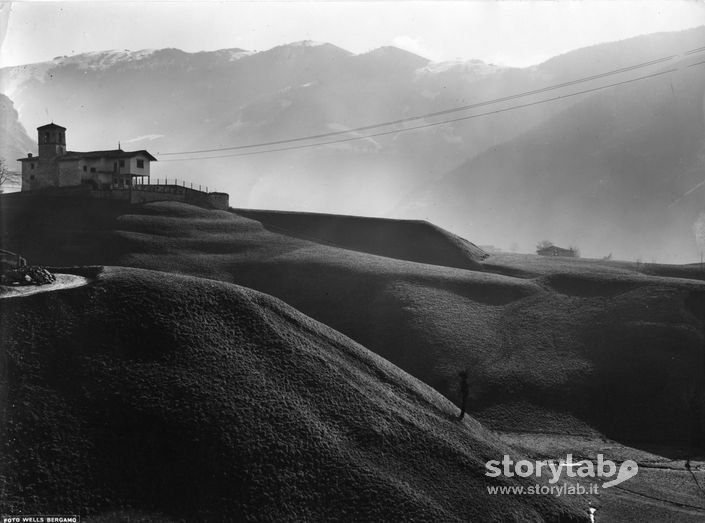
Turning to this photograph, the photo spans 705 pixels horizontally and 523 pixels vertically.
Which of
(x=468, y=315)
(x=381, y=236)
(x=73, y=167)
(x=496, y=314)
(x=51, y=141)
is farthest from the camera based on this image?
(x=381, y=236)

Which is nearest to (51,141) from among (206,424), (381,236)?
(381,236)

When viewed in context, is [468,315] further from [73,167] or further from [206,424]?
[73,167]

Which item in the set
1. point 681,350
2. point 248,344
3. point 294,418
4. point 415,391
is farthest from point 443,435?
point 681,350

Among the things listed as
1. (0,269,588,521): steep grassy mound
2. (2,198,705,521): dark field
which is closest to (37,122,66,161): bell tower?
(2,198,705,521): dark field

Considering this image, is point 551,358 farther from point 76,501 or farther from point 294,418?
point 76,501

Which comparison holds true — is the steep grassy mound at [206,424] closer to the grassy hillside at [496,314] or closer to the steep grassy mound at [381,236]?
the grassy hillside at [496,314]

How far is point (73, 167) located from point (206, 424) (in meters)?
82.9

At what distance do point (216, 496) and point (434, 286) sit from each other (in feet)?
171

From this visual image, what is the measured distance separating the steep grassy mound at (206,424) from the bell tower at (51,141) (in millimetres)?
68903

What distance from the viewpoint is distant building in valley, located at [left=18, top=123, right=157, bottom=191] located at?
336ft

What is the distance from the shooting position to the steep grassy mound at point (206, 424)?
29359mm

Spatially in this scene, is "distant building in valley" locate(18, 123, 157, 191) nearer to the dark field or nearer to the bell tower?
the bell tower

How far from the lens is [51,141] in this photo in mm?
102625

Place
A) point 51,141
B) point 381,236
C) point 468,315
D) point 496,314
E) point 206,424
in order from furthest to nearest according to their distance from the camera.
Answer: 1. point 381,236
2. point 51,141
3. point 496,314
4. point 468,315
5. point 206,424
